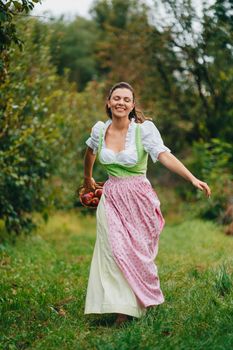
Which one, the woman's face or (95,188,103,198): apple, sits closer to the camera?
the woman's face

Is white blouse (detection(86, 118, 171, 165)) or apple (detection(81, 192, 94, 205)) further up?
white blouse (detection(86, 118, 171, 165))

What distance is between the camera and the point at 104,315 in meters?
5.71

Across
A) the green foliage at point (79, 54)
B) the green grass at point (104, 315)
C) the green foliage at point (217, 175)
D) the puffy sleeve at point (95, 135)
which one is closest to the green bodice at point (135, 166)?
the puffy sleeve at point (95, 135)

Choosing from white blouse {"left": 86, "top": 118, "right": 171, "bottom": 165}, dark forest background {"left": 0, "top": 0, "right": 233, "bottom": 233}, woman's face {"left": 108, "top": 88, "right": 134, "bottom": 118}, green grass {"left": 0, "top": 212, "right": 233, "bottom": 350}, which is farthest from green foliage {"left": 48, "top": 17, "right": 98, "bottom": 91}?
white blouse {"left": 86, "top": 118, "right": 171, "bottom": 165}

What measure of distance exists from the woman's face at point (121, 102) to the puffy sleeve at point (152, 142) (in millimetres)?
194

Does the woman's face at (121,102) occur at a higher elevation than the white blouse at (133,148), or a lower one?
higher

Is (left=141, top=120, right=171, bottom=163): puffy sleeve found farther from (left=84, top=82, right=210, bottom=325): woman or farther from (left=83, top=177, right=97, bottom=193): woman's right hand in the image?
(left=83, top=177, right=97, bottom=193): woman's right hand

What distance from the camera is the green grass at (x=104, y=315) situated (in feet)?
15.5

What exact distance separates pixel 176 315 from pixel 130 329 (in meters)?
0.55

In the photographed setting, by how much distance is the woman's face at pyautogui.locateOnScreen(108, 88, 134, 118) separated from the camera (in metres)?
5.57

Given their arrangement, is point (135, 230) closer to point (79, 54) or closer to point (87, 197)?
point (87, 197)

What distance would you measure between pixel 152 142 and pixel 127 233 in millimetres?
770

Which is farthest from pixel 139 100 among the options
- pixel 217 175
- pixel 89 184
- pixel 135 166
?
pixel 135 166

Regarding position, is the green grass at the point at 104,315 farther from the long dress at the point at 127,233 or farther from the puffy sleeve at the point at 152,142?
the puffy sleeve at the point at 152,142
